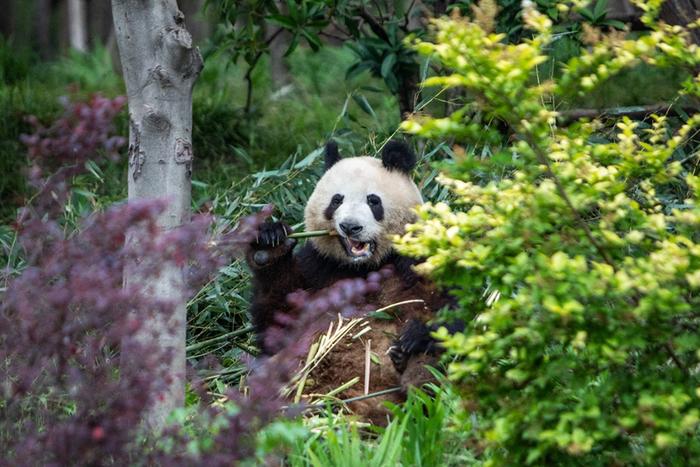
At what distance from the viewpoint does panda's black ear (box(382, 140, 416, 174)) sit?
500cm

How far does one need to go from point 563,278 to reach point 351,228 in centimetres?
194

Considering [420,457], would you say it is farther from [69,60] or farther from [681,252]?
[69,60]

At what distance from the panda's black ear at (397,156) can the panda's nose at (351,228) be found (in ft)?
1.41

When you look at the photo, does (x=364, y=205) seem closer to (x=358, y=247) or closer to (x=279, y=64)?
(x=358, y=247)

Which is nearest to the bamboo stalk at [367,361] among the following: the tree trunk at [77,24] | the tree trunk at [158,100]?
the tree trunk at [158,100]

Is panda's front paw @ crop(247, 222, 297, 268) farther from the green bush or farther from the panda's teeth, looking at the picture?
the green bush

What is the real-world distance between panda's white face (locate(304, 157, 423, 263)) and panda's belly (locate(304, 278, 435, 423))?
224mm

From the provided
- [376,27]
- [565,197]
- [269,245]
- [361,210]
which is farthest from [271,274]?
[376,27]

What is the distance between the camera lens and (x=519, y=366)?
3.11 m

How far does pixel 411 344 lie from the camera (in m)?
4.49

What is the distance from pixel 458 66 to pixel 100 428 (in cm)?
133

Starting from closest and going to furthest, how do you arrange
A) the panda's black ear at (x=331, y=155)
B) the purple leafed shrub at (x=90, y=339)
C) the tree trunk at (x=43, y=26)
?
the purple leafed shrub at (x=90, y=339), the panda's black ear at (x=331, y=155), the tree trunk at (x=43, y=26)

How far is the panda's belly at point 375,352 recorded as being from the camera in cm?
463

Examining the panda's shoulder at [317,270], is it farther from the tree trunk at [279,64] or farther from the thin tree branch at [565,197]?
the tree trunk at [279,64]
